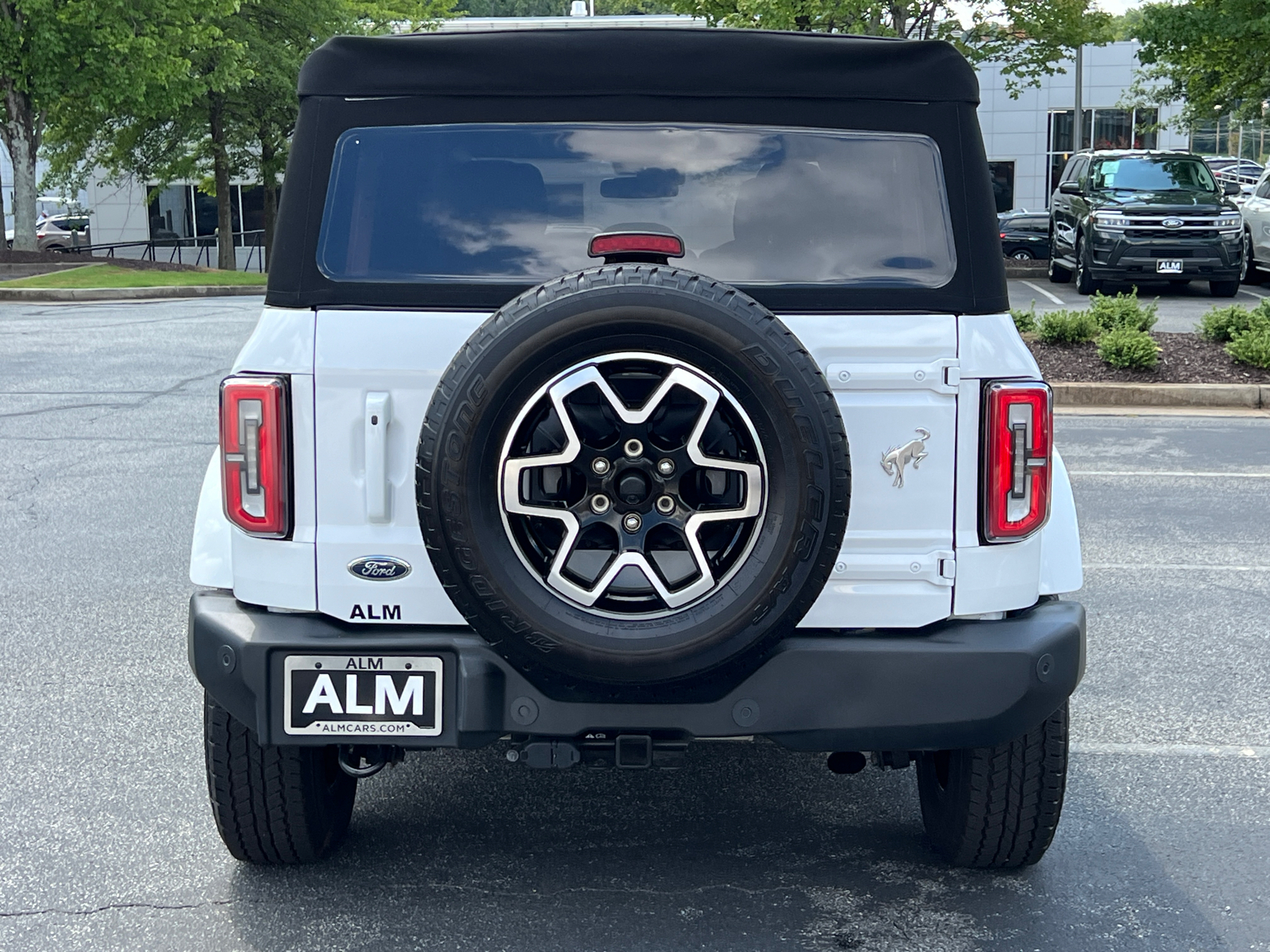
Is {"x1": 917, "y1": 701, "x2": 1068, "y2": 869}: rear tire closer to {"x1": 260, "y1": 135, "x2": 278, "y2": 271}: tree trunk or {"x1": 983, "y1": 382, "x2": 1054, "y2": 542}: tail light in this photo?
{"x1": 983, "y1": 382, "x2": 1054, "y2": 542}: tail light

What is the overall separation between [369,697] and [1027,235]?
3253 centimetres

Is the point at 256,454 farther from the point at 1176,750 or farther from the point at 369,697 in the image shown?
the point at 1176,750

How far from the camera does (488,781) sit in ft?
14.5

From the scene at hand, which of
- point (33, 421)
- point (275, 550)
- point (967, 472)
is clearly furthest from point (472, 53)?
point (33, 421)

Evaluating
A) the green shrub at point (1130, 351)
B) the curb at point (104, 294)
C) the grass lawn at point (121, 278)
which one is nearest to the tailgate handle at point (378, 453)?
the green shrub at point (1130, 351)

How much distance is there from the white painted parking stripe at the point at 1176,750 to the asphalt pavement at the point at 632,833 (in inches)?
0.5

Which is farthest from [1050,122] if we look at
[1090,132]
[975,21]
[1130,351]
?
[1130,351]

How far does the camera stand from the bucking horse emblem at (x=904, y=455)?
10.7 ft

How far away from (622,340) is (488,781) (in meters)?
1.94

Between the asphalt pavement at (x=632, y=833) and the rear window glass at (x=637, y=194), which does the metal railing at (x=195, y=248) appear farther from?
the rear window glass at (x=637, y=194)

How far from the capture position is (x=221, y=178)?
37094 mm

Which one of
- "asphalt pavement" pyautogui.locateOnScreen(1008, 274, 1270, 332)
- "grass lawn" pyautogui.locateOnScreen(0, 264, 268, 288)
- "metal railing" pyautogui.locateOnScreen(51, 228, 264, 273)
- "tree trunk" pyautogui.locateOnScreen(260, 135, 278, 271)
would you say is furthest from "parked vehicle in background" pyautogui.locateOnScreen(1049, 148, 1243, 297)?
"metal railing" pyautogui.locateOnScreen(51, 228, 264, 273)

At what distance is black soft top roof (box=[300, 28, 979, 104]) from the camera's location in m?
3.35

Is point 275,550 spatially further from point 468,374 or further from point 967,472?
point 967,472
